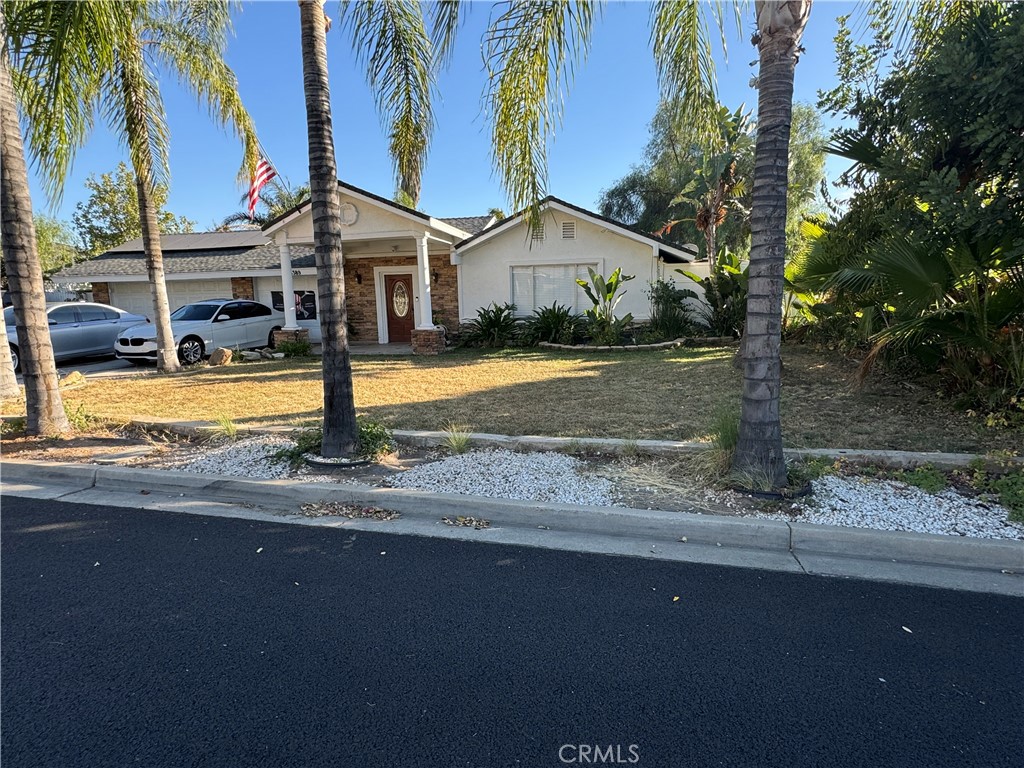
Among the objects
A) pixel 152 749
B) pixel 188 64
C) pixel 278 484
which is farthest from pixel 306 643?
pixel 188 64

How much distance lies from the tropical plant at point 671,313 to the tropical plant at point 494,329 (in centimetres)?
361

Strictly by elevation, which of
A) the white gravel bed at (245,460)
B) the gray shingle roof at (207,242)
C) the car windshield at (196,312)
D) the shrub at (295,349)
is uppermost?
the gray shingle roof at (207,242)

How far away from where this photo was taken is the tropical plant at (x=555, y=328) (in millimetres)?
14539

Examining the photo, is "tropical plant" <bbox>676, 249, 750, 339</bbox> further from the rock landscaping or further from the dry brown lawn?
the rock landscaping

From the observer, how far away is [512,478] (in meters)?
5.04

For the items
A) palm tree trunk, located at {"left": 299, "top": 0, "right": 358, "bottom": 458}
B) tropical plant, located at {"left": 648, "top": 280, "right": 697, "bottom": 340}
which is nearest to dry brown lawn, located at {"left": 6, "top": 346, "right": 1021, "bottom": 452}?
palm tree trunk, located at {"left": 299, "top": 0, "right": 358, "bottom": 458}

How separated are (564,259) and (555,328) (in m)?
2.08

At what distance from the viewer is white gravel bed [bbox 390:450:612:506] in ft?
15.2

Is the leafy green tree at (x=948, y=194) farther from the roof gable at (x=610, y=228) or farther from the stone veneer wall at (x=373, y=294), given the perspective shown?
the stone veneer wall at (x=373, y=294)

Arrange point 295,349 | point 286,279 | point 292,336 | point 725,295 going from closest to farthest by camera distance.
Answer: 1. point 725,295
2. point 295,349
3. point 286,279
4. point 292,336

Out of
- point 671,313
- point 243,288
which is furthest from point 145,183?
point 671,313

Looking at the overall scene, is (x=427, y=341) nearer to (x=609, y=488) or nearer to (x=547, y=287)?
(x=547, y=287)

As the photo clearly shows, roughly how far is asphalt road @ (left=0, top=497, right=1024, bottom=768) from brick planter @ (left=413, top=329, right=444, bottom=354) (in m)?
10.7

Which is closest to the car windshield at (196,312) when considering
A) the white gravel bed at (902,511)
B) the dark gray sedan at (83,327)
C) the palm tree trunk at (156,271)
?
the dark gray sedan at (83,327)
